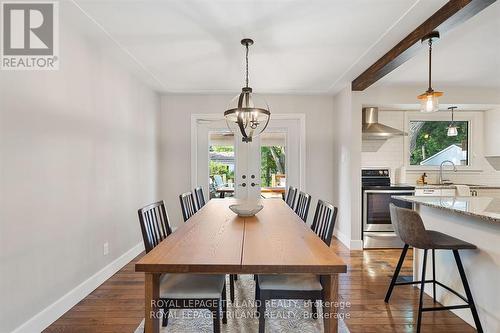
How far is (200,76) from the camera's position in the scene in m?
3.76

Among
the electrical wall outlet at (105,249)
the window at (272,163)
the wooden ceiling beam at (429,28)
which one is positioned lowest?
the electrical wall outlet at (105,249)

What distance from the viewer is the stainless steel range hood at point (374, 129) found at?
4.27 metres

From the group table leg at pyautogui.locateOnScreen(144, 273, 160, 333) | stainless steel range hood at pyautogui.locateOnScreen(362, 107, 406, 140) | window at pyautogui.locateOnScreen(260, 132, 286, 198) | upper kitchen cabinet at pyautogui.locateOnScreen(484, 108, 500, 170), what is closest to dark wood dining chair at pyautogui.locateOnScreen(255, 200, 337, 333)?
table leg at pyautogui.locateOnScreen(144, 273, 160, 333)

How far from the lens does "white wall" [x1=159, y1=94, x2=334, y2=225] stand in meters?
4.69

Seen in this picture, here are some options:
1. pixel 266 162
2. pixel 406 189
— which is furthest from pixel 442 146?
pixel 266 162

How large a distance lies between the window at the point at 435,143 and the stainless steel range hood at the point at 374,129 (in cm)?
67

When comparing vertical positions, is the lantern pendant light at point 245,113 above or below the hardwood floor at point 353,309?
above

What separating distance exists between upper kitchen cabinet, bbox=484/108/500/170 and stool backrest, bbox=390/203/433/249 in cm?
384

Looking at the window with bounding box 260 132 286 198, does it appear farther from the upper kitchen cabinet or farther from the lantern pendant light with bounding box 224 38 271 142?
the upper kitchen cabinet

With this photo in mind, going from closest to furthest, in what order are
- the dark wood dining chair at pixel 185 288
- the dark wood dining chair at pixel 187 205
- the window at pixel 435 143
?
the dark wood dining chair at pixel 185 288 → the dark wood dining chair at pixel 187 205 → the window at pixel 435 143

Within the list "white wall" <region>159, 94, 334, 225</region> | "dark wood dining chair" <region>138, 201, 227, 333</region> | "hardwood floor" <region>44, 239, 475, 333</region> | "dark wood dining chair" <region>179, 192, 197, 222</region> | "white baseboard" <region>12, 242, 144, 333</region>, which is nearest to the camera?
"dark wood dining chair" <region>138, 201, 227, 333</region>

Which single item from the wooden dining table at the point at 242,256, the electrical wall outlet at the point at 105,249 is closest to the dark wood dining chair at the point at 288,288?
the wooden dining table at the point at 242,256

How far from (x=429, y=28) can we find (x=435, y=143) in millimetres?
3190

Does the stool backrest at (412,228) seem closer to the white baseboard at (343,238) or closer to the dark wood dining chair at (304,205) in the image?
the dark wood dining chair at (304,205)
